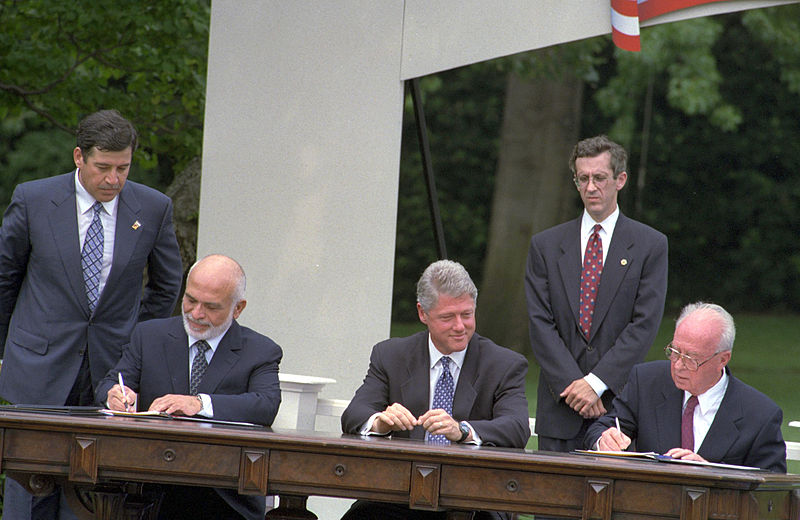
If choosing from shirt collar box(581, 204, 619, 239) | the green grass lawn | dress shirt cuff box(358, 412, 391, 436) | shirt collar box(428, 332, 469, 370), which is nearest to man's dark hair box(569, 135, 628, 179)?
shirt collar box(581, 204, 619, 239)

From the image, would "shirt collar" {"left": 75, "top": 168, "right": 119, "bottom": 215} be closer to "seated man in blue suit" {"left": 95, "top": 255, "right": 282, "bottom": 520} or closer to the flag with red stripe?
"seated man in blue suit" {"left": 95, "top": 255, "right": 282, "bottom": 520}

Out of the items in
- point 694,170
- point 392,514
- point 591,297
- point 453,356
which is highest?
point 694,170

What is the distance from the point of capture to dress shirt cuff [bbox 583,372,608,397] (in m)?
4.97

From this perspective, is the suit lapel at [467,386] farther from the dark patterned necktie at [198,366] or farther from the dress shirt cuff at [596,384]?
the dark patterned necktie at [198,366]

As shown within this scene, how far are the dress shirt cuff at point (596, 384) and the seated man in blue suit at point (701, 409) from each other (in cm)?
40

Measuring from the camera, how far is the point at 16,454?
3977 mm

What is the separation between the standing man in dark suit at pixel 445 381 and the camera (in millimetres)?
4496

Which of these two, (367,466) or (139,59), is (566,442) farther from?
(139,59)

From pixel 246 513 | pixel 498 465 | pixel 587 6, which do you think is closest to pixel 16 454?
pixel 246 513

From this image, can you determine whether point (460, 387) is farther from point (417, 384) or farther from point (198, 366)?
point (198, 366)

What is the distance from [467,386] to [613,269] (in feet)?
3.00

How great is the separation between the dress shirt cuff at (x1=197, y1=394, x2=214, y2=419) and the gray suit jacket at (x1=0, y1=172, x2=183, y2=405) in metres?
0.67

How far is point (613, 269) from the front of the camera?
17.0 ft

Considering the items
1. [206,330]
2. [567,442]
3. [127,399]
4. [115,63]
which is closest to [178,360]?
[206,330]
